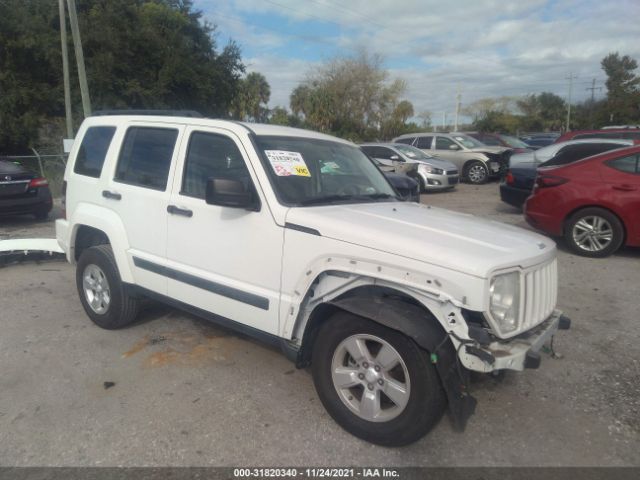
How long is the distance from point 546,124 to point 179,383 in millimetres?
70596

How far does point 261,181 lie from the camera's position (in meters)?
3.47

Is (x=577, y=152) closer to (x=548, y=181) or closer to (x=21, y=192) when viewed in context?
(x=548, y=181)

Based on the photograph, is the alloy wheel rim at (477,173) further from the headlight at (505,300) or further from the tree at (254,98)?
the tree at (254,98)

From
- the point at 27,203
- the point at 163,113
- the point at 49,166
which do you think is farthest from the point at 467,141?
the point at 163,113

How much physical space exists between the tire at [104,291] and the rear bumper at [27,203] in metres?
6.63

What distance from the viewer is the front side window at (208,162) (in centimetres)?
373

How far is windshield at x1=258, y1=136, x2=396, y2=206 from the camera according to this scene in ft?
11.7

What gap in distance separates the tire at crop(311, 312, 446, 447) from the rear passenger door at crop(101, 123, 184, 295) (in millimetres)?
1655

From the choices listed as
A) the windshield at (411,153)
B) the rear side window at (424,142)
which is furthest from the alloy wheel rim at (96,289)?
the rear side window at (424,142)

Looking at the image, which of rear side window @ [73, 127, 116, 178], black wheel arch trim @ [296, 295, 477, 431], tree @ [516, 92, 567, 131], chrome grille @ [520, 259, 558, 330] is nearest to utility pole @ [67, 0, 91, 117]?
rear side window @ [73, 127, 116, 178]

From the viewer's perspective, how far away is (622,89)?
5238cm

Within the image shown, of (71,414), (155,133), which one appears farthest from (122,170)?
(71,414)

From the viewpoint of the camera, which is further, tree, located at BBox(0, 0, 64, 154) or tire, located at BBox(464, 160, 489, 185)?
tree, located at BBox(0, 0, 64, 154)

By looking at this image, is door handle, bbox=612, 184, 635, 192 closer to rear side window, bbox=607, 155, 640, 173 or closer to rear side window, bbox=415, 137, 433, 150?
rear side window, bbox=607, 155, 640, 173
